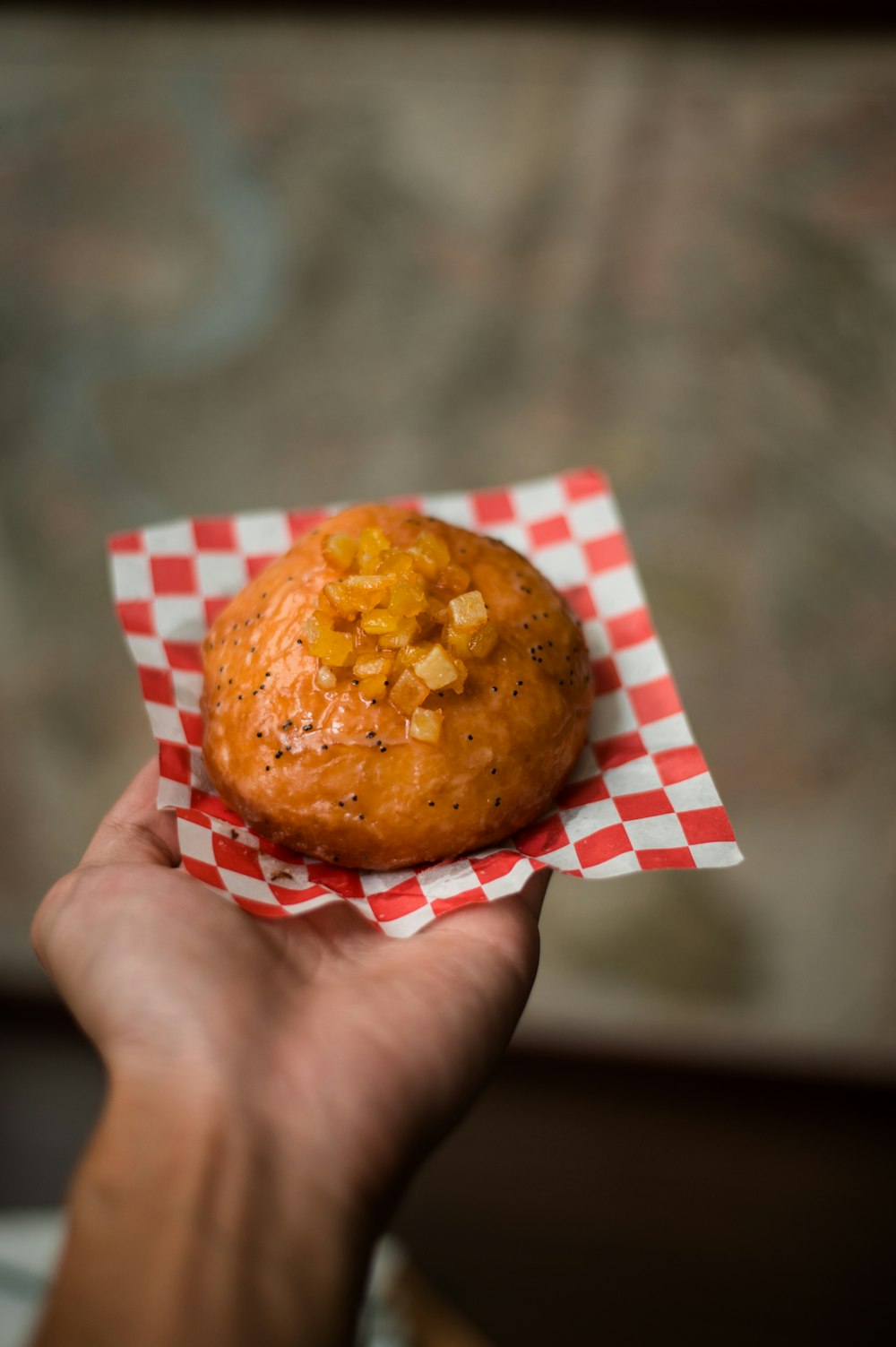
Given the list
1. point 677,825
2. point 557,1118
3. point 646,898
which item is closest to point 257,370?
point 646,898

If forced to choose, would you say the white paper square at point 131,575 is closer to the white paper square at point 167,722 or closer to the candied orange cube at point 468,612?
the white paper square at point 167,722

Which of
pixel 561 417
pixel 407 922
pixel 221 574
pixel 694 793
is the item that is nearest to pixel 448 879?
pixel 407 922

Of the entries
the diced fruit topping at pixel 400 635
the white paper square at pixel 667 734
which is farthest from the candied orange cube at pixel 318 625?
the white paper square at pixel 667 734

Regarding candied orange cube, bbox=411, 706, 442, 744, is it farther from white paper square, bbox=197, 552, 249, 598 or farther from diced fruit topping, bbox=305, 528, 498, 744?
white paper square, bbox=197, 552, 249, 598

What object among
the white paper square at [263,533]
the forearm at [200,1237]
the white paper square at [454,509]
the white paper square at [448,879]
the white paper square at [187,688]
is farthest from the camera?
the white paper square at [454,509]

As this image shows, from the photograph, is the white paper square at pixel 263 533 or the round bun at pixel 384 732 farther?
the white paper square at pixel 263 533

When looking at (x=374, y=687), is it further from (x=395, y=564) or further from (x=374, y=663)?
(x=395, y=564)
